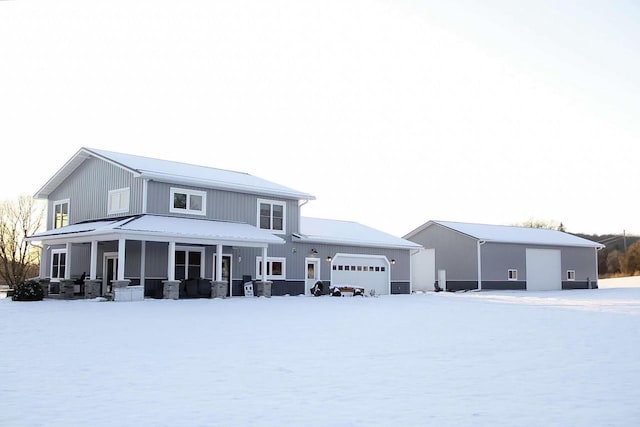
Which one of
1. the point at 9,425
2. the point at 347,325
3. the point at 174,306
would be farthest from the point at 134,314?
the point at 9,425

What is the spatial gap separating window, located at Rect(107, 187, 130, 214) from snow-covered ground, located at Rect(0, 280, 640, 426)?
1073cm

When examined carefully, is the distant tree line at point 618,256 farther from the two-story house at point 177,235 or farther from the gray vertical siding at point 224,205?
the gray vertical siding at point 224,205

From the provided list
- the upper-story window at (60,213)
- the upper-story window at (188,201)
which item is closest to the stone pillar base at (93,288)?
the upper-story window at (188,201)

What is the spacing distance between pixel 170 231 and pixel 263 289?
5.60 m

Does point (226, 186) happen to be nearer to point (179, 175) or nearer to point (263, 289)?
point (179, 175)

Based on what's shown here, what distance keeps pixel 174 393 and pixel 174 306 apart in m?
12.8

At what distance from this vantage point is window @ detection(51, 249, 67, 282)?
2702cm

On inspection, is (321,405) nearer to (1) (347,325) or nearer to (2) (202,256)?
(1) (347,325)

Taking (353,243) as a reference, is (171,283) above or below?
below

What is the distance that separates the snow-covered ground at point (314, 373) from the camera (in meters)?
5.83

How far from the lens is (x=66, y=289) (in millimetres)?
24531

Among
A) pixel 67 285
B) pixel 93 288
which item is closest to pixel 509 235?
pixel 93 288

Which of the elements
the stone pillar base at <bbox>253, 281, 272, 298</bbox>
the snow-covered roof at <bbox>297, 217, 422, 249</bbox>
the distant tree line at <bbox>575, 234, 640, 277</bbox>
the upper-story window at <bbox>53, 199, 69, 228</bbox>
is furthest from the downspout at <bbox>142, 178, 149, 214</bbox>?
the distant tree line at <bbox>575, 234, 640, 277</bbox>

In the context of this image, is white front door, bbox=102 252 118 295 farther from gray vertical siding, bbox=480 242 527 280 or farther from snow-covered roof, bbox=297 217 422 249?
gray vertical siding, bbox=480 242 527 280
